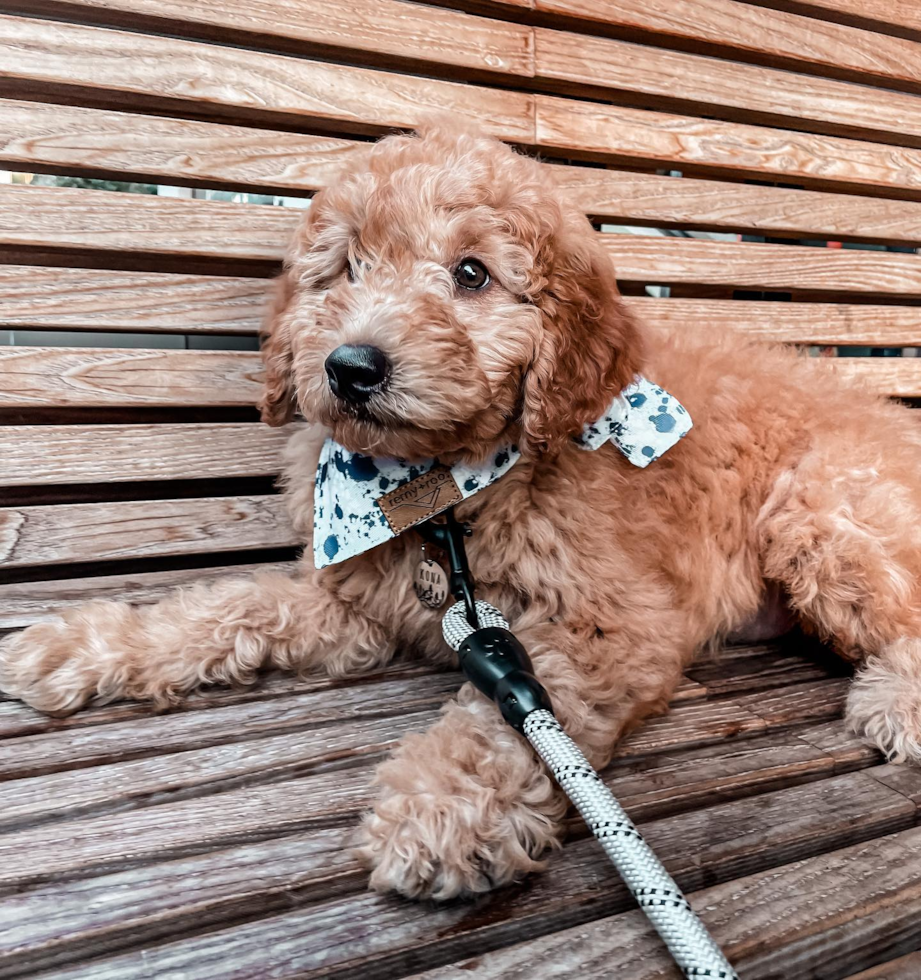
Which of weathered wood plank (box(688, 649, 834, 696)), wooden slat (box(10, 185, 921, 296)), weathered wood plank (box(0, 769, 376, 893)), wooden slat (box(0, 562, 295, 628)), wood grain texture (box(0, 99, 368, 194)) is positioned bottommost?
weathered wood plank (box(688, 649, 834, 696))

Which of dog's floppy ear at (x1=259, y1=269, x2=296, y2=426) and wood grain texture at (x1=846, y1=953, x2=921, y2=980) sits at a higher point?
dog's floppy ear at (x1=259, y1=269, x2=296, y2=426)

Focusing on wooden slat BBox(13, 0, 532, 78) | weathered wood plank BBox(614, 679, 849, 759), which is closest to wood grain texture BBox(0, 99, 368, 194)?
wooden slat BBox(13, 0, 532, 78)

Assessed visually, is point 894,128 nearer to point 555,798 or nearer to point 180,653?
point 555,798

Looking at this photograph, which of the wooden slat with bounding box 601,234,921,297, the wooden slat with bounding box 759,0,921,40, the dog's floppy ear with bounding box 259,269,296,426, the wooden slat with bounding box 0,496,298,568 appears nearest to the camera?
the dog's floppy ear with bounding box 259,269,296,426

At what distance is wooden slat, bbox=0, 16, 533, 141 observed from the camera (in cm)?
212

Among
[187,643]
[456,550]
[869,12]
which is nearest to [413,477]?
[456,550]

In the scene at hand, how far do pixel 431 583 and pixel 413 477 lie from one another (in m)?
0.26

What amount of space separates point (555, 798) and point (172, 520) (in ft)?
4.89

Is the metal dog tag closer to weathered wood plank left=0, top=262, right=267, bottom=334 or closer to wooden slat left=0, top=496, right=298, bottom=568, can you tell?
wooden slat left=0, top=496, right=298, bottom=568

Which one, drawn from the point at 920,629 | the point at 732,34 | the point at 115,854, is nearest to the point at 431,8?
the point at 732,34

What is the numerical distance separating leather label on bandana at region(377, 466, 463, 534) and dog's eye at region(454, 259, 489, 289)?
416 mm

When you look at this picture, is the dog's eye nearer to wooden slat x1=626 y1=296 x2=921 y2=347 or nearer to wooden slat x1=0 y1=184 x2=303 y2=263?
wooden slat x1=0 y1=184 x2=303 y2=263

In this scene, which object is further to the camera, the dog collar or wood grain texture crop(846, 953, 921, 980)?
the dog collar

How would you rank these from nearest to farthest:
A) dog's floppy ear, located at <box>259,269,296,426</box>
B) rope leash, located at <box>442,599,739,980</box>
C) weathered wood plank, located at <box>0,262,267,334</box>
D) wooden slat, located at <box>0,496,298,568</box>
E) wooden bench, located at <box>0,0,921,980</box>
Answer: rope leash, located at <box>442,599,739,980</box> < wooden bench, located at <box>0,0,921,980</box> < dog's floppy ear, located at <box>259,269,296,426</box> < weathered wood plank, located at <box>0,262,267,334</box> < wooden slat, located at <box>0,496,298,568</box>
